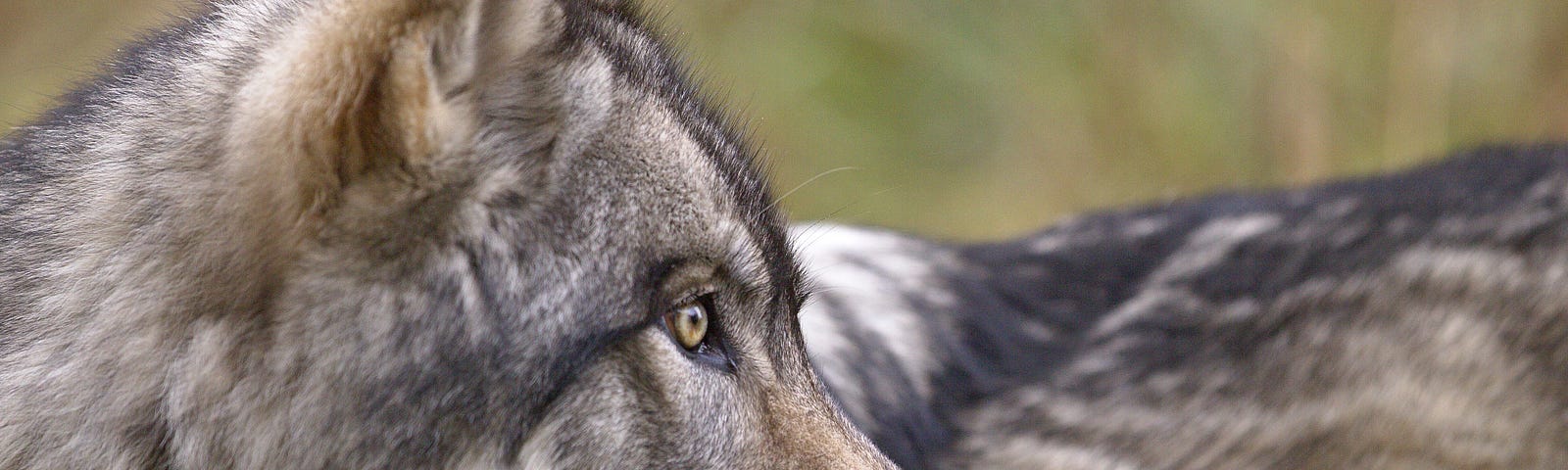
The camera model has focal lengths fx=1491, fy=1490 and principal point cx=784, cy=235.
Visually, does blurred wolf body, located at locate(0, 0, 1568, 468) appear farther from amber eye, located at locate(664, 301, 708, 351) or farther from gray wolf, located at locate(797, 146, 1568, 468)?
gray wolf, located at locate(797, 146, 1568, 468)

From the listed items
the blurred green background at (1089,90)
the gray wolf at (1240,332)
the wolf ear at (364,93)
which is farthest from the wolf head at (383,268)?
the blurred green background at (1089,90)

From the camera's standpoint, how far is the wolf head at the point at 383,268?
187 cm

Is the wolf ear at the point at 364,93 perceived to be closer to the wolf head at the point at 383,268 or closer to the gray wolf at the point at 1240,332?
the wolf head at the point at 383,268

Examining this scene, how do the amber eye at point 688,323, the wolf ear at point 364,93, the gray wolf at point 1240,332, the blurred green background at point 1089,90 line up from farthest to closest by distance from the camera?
the blurred green background at point 1089,90 < the gray wolf at point 1240,332 < the amber eye at point 688,323 < the wolf ear at point 364,93

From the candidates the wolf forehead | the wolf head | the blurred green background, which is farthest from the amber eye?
the blurred green background

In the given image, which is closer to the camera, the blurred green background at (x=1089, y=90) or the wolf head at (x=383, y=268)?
the wolf head at (x=383, y=268)

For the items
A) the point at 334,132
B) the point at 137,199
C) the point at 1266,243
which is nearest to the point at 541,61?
the point at 334,132

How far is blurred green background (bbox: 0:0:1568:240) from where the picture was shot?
6684 mm

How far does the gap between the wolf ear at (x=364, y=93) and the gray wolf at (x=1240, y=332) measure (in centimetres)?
132

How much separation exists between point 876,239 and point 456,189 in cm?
214

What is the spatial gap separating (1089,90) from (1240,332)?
4040 mm

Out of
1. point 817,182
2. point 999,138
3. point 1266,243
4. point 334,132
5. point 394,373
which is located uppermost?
point 999,138

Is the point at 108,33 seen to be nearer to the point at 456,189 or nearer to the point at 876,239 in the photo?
the point at 876,239

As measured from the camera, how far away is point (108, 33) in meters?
6.45
